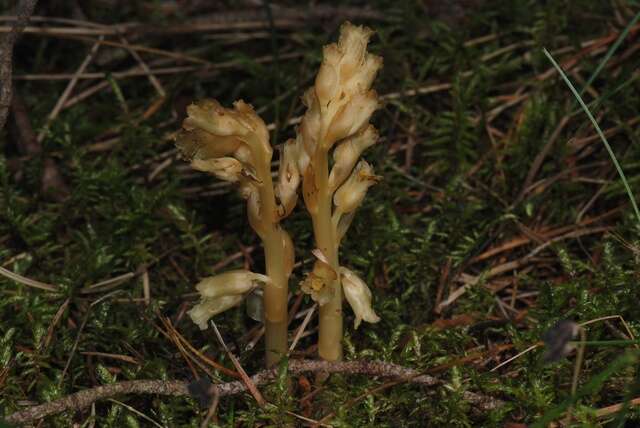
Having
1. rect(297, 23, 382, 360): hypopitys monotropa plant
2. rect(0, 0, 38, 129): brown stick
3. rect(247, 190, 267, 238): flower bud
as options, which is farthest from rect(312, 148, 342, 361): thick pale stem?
rect(0, 0, 38, 129): brown stick

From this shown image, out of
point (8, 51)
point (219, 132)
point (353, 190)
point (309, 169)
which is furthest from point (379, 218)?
point (8, 51)

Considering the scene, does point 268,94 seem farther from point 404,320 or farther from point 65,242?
point 404,320

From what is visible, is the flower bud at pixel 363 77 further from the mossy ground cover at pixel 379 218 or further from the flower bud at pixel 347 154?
the mossy ground cover at pixel 379 218

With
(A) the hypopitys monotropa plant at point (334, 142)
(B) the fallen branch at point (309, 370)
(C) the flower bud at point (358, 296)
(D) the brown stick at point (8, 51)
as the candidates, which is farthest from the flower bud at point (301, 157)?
(D) the brown stick at point (8, 51)

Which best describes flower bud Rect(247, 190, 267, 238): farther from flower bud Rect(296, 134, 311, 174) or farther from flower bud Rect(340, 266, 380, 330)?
flower bud Rect(340, 266, 380, 330)

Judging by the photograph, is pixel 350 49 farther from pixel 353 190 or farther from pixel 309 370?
pixel 309 370

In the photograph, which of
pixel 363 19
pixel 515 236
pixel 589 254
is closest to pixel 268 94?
pixel 363 19
